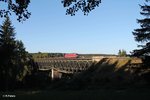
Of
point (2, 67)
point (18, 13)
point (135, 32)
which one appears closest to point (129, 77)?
point (135, 32)

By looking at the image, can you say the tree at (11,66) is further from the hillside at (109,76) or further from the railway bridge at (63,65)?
the railway bridge at (63,65)

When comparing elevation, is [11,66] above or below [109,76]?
above

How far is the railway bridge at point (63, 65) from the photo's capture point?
99.4 meters

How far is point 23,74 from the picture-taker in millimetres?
75250

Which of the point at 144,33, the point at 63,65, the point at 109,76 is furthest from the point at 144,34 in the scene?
the point at 63,65

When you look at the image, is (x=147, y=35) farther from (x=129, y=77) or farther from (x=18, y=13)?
(x=18, y=13)

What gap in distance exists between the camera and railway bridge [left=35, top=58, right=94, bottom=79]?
9939 cm

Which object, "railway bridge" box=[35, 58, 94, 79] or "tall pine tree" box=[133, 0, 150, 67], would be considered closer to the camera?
"tall pine tree" box=[133, 0, 150, 67]

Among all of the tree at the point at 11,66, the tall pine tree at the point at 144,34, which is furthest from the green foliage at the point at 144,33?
the tree at the point at 11,66

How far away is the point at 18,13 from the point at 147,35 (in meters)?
40.2

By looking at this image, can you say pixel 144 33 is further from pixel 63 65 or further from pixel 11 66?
pixel 63 65

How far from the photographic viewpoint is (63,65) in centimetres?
10744

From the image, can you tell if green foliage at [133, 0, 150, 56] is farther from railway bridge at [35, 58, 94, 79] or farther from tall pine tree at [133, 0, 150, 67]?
railway bridge at [35, 58, 94, 79]

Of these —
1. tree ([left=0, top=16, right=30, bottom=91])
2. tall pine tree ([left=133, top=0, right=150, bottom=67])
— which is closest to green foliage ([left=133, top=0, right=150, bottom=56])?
tall pine tree ([left=133, top=0, right=150, bottom=67])
